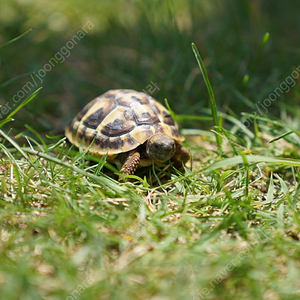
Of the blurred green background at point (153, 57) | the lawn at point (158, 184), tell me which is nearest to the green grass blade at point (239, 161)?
the lawn at point (158, 184)

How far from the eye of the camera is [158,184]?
2984 mm

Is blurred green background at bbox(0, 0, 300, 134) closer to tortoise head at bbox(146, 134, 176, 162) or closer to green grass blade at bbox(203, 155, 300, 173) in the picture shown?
tortoise head at bbox(146, 134, 176, 162)

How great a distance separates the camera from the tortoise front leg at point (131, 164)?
284 cm

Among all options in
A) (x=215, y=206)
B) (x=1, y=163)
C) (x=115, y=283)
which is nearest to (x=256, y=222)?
(x=215, y=206)

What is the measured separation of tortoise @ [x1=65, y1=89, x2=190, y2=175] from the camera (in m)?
2.88

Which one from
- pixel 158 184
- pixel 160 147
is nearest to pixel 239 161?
pixel 160 147

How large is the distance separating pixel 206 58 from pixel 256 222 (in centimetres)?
294

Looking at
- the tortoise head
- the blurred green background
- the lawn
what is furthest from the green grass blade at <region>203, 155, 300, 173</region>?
the blurred green background

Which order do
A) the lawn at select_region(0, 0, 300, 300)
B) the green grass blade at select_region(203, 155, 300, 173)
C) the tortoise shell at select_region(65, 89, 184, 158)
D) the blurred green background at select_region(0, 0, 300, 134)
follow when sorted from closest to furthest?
the lawn at select_region(0, 0, 300, 300) → the green grass blade at select_region(203, 155, 300, 173) → the tortoise shell at select_region(65, 89, 184, 158) → the blurred green background at select_region(0, 0, 300, 134)

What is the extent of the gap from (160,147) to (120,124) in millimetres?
474

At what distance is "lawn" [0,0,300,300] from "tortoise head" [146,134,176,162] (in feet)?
0.41

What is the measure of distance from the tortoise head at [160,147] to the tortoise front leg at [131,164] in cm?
11

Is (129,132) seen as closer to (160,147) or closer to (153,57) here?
(160,147)

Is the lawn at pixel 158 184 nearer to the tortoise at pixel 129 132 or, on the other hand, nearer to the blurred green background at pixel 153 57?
the blurred green background at pixel 153 57
